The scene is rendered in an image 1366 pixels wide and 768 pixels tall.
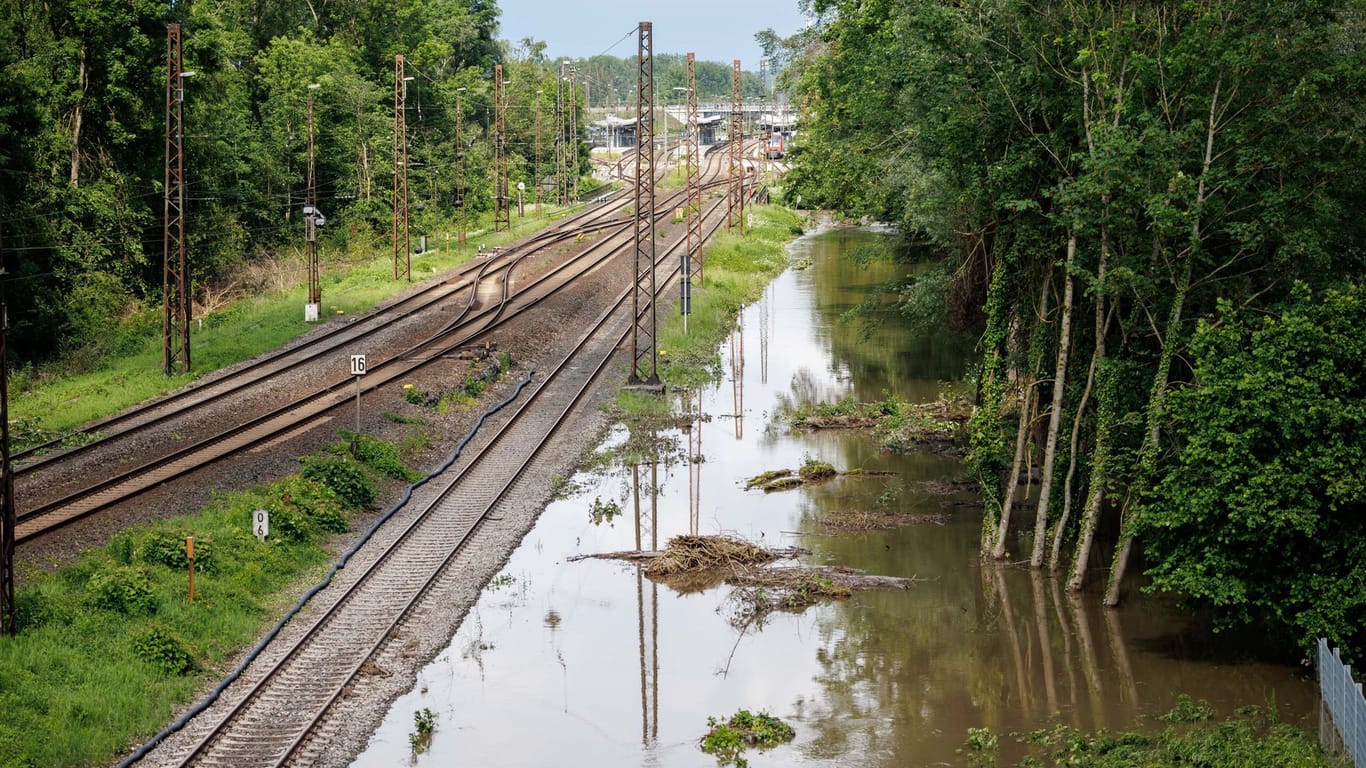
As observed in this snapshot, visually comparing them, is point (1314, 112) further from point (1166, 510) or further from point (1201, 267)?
point (1166, 510)

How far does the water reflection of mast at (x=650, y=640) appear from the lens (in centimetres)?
1938

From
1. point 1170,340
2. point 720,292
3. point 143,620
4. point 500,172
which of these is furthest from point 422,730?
point 500,172

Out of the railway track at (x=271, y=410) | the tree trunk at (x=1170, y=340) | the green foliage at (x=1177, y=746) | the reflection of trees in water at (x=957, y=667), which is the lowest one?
the reflection of trees in water at (x=957, y=667)

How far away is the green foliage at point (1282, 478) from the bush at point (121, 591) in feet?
52.0

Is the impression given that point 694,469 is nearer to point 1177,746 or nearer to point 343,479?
point 343,479

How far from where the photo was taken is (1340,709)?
16.2 metres

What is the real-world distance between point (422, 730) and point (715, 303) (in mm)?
43123

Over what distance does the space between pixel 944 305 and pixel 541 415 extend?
11889 millimetres

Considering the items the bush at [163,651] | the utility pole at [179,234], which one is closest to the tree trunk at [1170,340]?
the bush at [163,651]

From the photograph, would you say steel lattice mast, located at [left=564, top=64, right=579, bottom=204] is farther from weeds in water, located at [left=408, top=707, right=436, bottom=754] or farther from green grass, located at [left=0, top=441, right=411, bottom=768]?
weeds in water, located at [left=408, top=707, right=436, bottom=754]

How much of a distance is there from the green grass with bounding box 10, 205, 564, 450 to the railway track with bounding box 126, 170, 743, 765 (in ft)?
34.1

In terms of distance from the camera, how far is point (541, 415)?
127 feet

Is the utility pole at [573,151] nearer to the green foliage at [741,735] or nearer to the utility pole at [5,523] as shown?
the utility pole at [5,523]

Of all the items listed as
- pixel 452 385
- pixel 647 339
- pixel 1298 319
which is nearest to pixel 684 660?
pixel 1298 319
